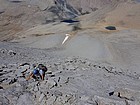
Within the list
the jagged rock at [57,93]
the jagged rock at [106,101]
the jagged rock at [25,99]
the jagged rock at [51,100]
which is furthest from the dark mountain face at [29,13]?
the jagged rock at [106,101]

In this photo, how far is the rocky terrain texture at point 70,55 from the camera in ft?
34.5

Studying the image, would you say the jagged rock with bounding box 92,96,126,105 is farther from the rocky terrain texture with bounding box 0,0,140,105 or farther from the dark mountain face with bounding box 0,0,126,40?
the dark mountain face with bounding box 0,0,126,40

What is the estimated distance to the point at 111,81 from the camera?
1254cm

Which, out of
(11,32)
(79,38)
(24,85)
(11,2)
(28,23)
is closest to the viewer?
(24,85)

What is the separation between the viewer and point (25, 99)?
10.5m

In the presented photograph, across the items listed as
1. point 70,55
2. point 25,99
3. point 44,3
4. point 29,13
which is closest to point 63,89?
point 25,99

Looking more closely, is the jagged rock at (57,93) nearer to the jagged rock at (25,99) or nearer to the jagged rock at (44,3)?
the jagged rock at (25,99)

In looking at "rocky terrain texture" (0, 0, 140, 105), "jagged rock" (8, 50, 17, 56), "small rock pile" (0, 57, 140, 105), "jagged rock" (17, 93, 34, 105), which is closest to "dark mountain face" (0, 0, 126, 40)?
"rocky terrain texture" (0, 0, 140, 105)

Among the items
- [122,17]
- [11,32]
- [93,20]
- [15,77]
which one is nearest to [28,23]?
[11,32]

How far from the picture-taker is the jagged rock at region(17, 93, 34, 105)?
10.4 m

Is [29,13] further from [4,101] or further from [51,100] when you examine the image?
[51,100]

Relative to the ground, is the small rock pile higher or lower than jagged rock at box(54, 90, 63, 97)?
lower

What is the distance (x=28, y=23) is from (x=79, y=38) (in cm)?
1263

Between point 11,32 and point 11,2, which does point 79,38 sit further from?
point 11,2
